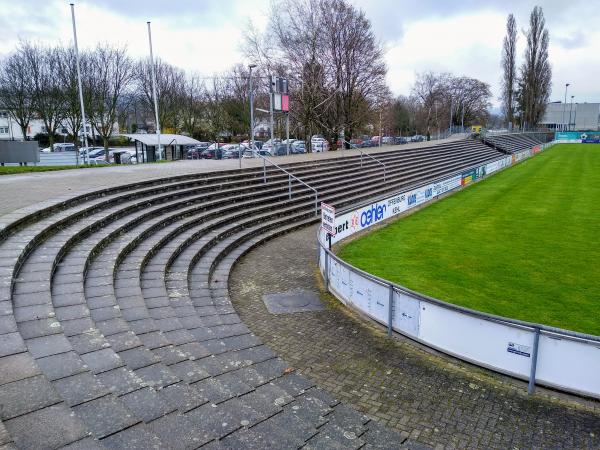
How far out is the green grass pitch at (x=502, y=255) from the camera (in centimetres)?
852

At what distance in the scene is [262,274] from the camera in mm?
10469

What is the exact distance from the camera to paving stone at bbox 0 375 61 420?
3271mm

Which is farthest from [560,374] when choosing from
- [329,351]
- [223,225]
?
[223,225]

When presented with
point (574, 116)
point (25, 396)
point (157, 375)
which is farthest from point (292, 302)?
point (574, 116)

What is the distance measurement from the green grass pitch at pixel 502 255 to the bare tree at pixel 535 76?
58.8 metres

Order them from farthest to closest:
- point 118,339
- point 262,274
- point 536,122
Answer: point 536,122 < point 262,274 < point 118,339

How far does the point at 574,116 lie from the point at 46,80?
122402 millimetres

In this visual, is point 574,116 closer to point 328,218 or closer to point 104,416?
point 328,218

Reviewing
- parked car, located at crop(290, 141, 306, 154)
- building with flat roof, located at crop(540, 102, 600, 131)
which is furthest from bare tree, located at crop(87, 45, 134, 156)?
building with flat roof, located at crop(540, 102, 600, 131)

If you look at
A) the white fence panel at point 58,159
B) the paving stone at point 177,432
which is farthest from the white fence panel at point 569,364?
the white fence panel at point 58,159

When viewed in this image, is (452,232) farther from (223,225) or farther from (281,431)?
(281,431)

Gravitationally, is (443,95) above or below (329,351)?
above

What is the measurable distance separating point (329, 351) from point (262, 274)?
4.23 m

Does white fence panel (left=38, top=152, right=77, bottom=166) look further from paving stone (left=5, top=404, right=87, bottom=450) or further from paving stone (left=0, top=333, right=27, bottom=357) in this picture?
paving stone (left=5, top=404, right=87, bottom=450)
